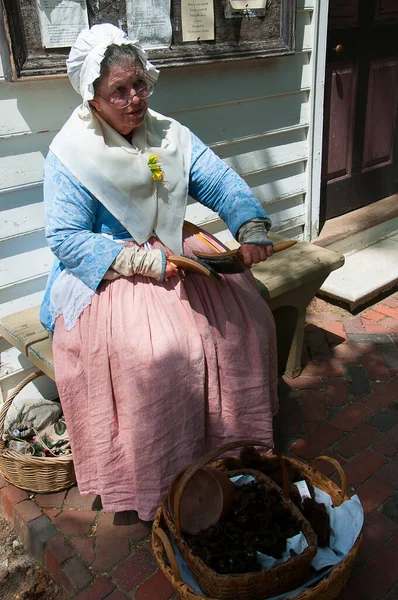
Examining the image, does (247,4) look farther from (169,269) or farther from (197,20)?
(169,269)

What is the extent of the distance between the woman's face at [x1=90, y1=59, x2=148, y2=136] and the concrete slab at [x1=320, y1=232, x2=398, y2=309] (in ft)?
7.25

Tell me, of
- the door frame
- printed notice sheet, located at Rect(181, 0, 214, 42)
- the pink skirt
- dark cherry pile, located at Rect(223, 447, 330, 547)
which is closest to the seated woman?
the pink skirt

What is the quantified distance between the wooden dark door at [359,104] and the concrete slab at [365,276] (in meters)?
0.49

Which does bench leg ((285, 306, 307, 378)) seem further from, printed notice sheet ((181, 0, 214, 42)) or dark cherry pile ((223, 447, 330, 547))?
printed notice sheet ((181, 0, 214, 42))

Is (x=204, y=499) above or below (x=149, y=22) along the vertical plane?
below

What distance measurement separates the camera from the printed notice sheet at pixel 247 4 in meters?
3.50

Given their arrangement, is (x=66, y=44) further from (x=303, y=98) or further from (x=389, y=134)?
(x=389, y=134)

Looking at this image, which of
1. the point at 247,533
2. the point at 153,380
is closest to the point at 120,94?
the point at 153,380

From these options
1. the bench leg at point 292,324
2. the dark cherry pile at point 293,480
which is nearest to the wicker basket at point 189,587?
the dark cherry pile at point 293,480

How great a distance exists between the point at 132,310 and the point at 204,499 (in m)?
0.76

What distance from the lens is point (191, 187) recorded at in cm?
283

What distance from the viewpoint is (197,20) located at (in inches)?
132

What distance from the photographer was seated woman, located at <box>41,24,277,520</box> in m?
2.37

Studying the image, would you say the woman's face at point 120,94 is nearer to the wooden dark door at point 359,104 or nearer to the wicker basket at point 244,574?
the wicker basket at point 244,574
